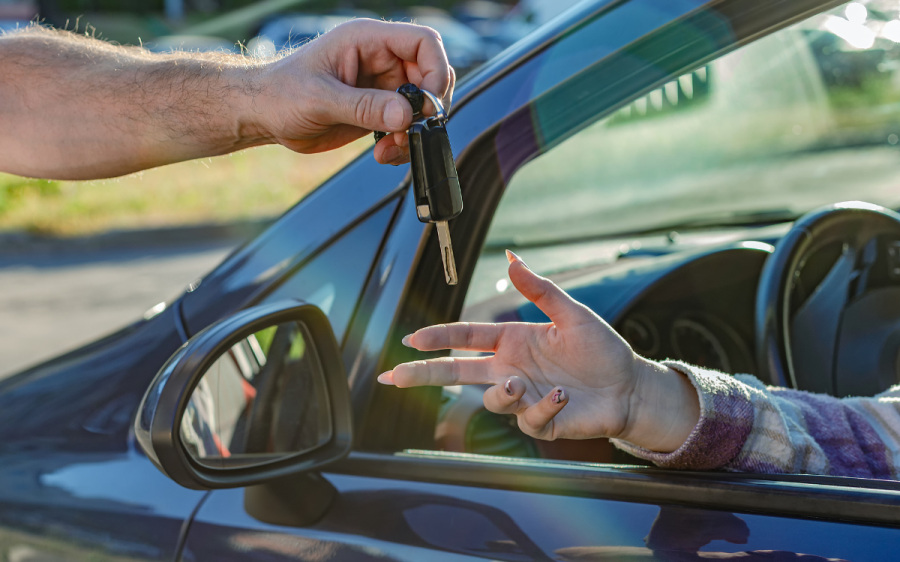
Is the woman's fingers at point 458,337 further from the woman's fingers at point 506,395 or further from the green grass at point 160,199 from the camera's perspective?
the green grass at point 160,199

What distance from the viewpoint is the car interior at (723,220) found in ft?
5.22

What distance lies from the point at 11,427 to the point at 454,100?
3.99ft

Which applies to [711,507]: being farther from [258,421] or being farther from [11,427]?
[11,427]

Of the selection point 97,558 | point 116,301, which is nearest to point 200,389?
point 97,558

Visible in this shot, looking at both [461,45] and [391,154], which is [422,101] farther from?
[461,45]

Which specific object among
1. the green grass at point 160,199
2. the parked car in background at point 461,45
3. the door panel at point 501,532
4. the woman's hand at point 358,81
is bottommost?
the door panel at point 501,532

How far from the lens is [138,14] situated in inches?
1198

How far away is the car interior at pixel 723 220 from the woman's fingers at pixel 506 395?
0.41m

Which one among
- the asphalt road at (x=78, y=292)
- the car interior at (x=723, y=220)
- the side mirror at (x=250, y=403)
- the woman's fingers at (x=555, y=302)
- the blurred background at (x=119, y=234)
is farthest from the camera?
the blurred background at (x=119, y=234)

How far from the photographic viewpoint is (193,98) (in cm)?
148

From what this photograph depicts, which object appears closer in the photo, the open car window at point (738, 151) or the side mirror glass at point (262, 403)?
the side mirror glass at point (262, 403)

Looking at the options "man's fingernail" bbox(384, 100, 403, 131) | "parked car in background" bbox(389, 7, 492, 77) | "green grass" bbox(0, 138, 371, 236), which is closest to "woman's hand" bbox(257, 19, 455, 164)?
"man's fingernail" bbox(384, 100, 403, 131)

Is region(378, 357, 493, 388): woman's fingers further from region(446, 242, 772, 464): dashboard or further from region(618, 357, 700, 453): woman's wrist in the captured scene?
region(446, 242, 772, 464): dashboard

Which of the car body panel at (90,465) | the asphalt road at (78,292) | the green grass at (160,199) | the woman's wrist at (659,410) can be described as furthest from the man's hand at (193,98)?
the green grass at (160,199)
